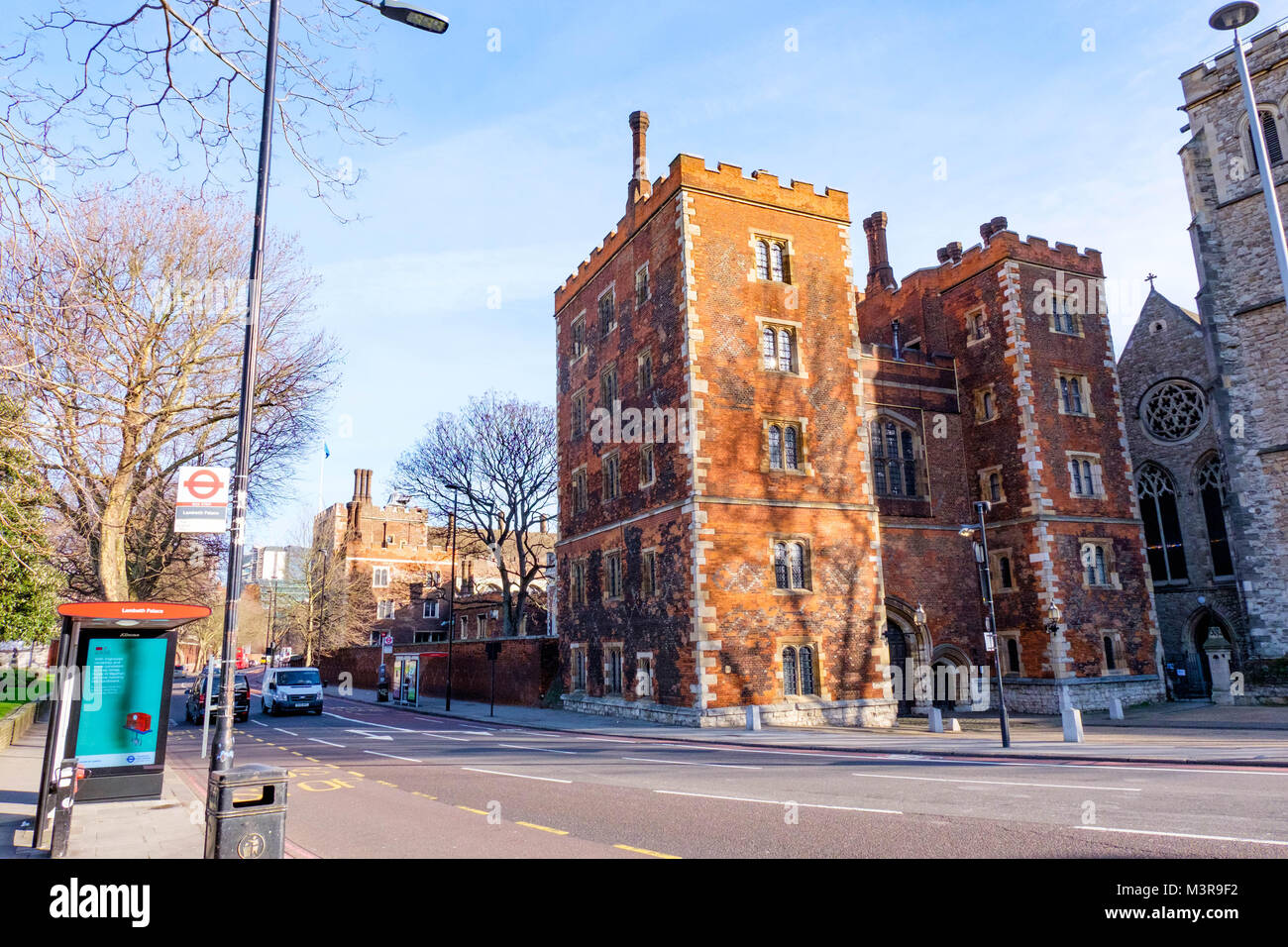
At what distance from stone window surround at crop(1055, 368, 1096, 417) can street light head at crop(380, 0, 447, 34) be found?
30.2 metres

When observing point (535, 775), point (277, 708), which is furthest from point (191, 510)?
point (277, 708)

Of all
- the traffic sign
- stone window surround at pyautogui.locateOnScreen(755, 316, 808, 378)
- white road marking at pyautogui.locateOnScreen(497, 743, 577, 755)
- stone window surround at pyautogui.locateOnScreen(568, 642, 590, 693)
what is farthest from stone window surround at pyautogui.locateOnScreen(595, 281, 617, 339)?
the traffic sign

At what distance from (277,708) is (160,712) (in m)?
22.7

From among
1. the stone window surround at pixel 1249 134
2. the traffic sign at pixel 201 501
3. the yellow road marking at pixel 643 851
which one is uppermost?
the stone window surround at pixel 1249 134

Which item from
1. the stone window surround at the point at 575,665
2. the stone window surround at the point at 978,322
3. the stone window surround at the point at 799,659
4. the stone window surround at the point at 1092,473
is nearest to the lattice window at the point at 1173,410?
the stone window surround at the point at 1092,473

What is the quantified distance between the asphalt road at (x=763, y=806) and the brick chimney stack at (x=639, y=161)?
2208 cm

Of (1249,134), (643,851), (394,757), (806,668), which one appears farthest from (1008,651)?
(643,851)

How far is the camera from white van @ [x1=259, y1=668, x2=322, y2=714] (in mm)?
32375

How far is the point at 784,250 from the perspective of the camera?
28.5 meters

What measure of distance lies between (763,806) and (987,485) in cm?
2556

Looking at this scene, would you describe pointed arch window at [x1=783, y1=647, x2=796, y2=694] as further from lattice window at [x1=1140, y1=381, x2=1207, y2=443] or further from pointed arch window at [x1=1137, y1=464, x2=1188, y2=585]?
lattice window at [x1=1140, y1=381, x2=1207, y2=443]

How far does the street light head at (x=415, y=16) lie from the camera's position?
748 cm

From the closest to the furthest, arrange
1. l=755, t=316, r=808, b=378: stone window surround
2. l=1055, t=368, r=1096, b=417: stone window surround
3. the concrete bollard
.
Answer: the concrete bollard, l=755, t=316, r=808, b=378: stone window surround, l=1055, t=368, r=1096, b=417: stone window surround

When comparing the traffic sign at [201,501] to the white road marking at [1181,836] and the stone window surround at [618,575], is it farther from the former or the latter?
the stone window surround at [618,575]
